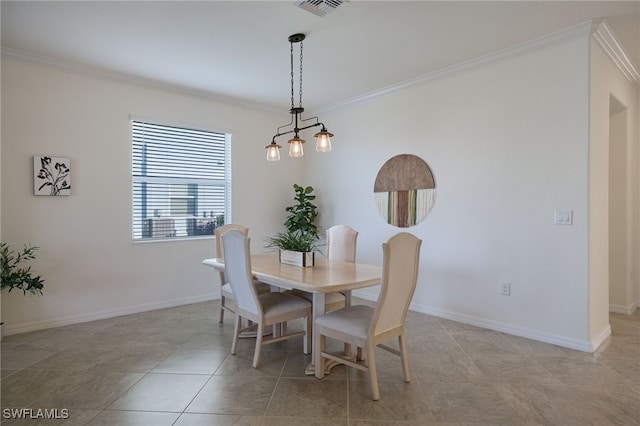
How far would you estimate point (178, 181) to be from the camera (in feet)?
14.5

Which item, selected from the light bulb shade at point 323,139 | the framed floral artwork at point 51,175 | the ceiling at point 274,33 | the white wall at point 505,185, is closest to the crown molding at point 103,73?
the ceiling at point 274,33

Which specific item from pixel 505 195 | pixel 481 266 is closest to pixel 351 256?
pixel 481 266

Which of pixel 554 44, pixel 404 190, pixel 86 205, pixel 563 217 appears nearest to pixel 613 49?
pixel 554 44

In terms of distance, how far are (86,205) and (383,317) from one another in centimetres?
321

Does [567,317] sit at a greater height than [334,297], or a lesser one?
lesser

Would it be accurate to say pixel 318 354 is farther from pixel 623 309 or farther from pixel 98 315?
pixel 623 309

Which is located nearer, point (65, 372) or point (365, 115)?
point (65, 372)

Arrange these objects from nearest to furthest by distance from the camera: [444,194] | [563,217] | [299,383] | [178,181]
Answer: [299,383] < [563,217] < [444,194] < [178,181]

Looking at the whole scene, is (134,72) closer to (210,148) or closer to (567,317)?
(210,148)

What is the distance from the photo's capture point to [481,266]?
11.6 ft

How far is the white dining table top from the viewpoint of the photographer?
7.60ft

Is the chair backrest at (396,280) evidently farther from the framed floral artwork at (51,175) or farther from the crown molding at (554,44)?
the framed floral artwork at (51,175)

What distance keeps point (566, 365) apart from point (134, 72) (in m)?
4.66

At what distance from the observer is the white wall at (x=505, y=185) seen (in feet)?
9.73
